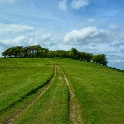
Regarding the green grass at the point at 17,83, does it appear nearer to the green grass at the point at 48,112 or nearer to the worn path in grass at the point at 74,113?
the green grass at the point at 48,112

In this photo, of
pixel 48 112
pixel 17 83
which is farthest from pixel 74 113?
pixel 17 83

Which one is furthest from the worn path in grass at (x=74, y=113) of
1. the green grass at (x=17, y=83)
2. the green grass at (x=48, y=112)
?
the green grass at (x=17, y=83)

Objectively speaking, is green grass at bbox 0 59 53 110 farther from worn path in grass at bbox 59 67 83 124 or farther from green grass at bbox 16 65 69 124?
worn path in grass at bbox 59 67 83 124

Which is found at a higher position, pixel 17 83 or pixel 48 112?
pixel 48 112

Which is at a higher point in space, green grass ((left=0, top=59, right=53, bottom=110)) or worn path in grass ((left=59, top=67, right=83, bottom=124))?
worn path in grass ((left=59, top=67, right=83, bottom=124))

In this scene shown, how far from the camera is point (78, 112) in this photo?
26984mm

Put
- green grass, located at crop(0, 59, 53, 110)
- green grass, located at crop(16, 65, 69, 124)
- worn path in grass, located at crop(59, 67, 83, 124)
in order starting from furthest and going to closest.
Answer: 1. green grass, located at crop(0, 59, 53, 110)
2. worn path in grass, located at crop(59, 67, 83, 124)
3. green grass, located at crop(16, 65, 69, 124)

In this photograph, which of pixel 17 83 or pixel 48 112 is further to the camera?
pixel 17 83

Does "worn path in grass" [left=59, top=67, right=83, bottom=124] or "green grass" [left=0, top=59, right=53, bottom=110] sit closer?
"worn path in grass" [left=59, top=67, right=83, bottom=124]

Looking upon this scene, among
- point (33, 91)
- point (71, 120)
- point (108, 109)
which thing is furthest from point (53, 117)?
point (33, 91)

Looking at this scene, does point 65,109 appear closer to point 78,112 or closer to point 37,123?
point 78,112

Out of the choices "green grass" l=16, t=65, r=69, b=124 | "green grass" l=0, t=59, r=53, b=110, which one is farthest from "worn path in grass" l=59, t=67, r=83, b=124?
"green grass" l=0, t=59, r=53, b=110

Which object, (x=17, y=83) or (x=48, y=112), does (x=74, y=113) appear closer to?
(x=48, y=112)

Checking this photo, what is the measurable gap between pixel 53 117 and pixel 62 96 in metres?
11.9
